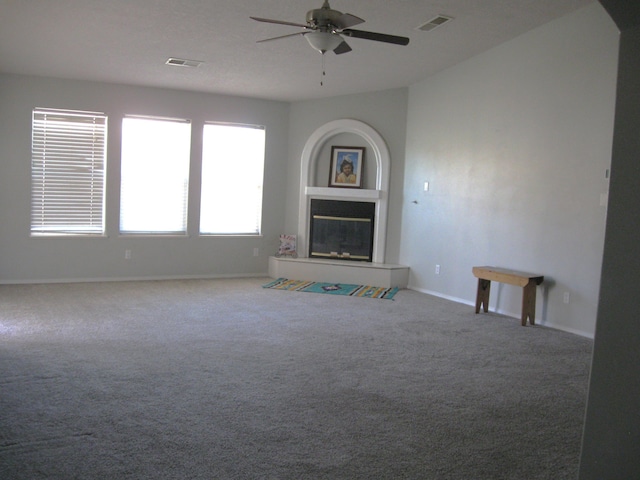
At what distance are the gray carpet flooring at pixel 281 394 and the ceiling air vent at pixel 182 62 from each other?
2.61 m

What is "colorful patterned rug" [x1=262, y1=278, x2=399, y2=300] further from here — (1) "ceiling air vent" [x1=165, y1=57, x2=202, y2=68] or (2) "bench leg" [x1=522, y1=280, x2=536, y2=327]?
(1) "ceiling air vent" [x1=165, y1=57, x2=202, y2=68]

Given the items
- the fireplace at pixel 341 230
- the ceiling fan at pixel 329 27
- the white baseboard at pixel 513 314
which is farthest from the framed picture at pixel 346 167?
the ceiling fan at pixel 329 27

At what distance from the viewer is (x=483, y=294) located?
608cm

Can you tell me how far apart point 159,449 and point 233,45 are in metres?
4.04

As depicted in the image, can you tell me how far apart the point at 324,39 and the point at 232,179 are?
4.49 m

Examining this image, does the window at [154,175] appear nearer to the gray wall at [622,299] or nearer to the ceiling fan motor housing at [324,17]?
the ceiling fan motor housing at [324,17]

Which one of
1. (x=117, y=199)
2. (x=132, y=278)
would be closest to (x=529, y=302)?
(x=132, y=278)

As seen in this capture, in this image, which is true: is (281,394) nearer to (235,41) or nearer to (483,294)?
(483,294)

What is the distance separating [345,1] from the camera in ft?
14.4

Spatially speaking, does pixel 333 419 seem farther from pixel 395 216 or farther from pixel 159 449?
pixel 395 216

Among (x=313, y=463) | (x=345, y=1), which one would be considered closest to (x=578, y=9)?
(x=345, y=1)

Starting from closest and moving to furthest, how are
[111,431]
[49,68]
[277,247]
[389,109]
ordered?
[111,431], [49,68], [389,109], [277,247]

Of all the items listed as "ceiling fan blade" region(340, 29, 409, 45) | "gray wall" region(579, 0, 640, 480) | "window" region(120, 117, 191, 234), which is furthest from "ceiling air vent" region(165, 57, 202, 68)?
"gray wall" region(579, 0, 640, 480)

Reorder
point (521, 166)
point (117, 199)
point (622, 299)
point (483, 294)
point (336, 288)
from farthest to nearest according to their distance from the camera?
point (117, 199) → point (336, 288) → point (483, 294) → point (521, 166) → point (622, 299)
